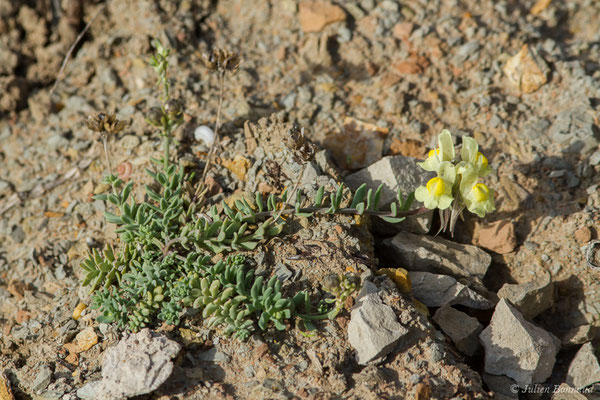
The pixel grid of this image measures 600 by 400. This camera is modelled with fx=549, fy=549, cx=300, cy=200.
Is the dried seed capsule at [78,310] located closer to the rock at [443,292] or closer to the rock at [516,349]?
the rock at [443,292]

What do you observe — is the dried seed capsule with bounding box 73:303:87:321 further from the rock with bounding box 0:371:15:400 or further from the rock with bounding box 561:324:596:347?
the rock with bounding box 561:324:596:347

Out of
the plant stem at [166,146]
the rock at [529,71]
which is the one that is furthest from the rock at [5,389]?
the rock at [529,71]

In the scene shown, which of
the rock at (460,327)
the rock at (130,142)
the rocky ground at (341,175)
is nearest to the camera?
the rocky ground at (341,175)

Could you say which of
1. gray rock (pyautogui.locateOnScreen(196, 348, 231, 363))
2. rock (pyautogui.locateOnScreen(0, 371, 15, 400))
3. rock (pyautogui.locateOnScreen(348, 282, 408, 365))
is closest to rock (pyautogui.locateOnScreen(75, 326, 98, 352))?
rock (pyautogui.locateOnScreen(0, 371, 15, 400))

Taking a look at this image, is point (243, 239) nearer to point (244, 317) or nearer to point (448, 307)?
point (244, 317)

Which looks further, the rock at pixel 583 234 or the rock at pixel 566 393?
the rock at pixel 583 234

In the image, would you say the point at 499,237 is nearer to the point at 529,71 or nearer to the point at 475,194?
the point at 475,194

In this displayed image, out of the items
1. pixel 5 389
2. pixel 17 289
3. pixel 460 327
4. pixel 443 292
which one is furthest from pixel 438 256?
pixel 17 289
